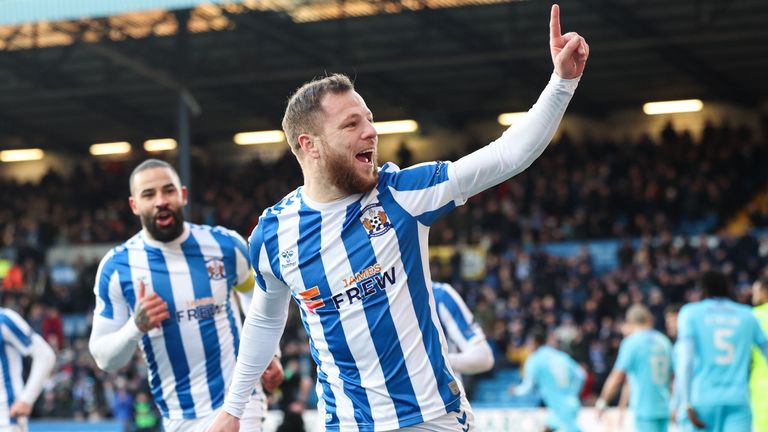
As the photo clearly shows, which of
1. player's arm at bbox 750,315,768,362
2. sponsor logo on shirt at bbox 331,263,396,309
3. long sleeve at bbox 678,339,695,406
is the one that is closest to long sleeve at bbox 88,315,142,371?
sponsor logo on shirt at bbox 331,263,396,309

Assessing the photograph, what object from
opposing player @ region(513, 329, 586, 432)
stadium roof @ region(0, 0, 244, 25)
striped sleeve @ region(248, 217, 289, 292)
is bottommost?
opposing player @ region(513, 329, 586, 432)

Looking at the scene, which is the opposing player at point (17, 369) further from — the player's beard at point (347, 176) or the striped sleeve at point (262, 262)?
the player's beard at point (347, 176)

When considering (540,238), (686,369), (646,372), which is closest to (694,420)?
(686,369)

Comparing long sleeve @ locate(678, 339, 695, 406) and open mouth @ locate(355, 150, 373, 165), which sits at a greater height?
open mouth @ locate(355, 150, 373, 165)

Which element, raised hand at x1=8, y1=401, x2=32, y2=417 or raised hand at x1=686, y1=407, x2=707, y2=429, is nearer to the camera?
raised hand at x1=8, y1=401, x2=32, y2=417

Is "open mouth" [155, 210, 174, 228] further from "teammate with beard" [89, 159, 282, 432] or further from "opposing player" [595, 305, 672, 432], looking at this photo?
"opposing player" [595, 305, 672, 432]

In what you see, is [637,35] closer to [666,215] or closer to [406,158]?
[666,215]

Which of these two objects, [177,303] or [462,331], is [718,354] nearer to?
[462,331]

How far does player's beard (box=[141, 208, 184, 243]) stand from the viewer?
6.29m

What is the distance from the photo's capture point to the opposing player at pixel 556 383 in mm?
14016

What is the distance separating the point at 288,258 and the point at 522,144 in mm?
1055

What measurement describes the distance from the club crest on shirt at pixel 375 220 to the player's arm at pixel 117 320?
205cm

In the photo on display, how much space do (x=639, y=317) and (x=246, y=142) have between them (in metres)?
22.2

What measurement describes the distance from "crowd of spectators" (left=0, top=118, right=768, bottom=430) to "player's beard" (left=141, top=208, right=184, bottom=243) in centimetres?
1281
